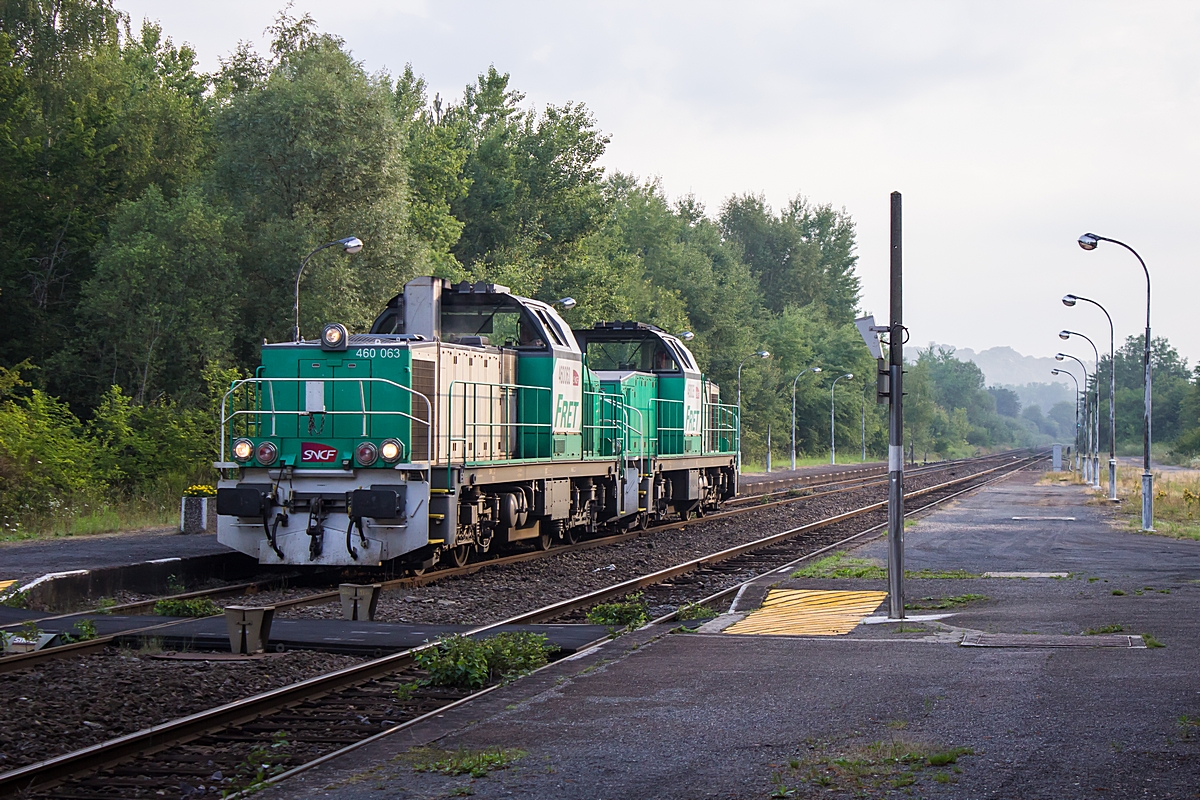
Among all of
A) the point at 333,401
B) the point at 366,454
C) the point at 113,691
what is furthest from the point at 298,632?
the point at 333,401

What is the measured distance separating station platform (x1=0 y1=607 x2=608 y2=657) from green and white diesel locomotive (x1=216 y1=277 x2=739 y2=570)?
8.69 ft

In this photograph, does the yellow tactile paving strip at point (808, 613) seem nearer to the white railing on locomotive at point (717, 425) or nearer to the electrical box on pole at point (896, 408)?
the electrical box on pole at point (896, 408)

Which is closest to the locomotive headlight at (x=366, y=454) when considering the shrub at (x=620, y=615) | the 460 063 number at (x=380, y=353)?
the 460 063 number at (x=380, y=353)

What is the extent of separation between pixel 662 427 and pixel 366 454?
10822 millimetres

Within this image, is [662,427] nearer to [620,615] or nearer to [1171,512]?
[620,615]

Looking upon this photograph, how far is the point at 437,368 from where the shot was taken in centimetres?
1536

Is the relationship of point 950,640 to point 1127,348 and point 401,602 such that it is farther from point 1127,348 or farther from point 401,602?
point 1127,348

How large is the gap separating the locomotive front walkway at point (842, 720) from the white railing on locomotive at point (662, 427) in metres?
11.9

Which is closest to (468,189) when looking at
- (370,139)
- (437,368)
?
(370,139)

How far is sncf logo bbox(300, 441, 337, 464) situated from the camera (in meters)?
14.9

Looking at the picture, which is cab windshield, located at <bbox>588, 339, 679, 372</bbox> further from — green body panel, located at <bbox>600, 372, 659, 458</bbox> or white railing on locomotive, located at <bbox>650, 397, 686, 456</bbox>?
white railing on locomotive, located at <bbox>650, 397, 686, 456</bbox>

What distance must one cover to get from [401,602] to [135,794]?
7.04 metres

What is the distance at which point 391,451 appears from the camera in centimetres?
1425

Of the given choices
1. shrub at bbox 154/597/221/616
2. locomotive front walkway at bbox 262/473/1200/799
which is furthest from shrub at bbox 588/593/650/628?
shrub at bbox 154/597/221/616
